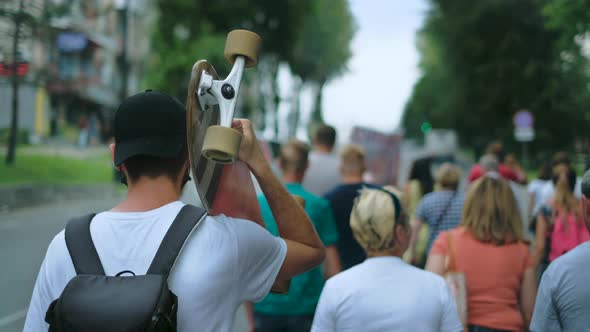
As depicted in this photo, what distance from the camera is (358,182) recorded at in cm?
554

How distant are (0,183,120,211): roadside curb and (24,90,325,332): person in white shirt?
601 inches

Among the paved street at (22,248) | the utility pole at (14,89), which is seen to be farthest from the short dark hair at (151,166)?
the utility pole at (14,89)

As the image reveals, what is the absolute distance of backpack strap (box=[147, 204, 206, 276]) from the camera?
1.88 m

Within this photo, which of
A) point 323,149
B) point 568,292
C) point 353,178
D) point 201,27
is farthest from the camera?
point 201,27

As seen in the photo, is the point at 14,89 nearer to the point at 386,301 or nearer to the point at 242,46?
the point at 386,301

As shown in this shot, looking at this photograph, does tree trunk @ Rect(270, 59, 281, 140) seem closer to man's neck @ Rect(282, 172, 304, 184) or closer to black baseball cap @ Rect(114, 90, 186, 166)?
man's neck @ Rect(282, 172, 304, 184)

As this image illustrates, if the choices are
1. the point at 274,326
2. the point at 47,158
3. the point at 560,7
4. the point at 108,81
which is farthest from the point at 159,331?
the point at 108,81

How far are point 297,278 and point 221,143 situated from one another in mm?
2840

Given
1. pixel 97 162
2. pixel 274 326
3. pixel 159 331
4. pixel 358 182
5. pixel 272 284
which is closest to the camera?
pixel 159 331

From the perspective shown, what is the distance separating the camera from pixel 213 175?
192cm

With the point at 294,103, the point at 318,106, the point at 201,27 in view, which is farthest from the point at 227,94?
the point at 318,106

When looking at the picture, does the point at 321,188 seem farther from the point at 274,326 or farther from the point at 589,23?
the point at 589,23

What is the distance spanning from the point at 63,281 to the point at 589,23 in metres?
14.4

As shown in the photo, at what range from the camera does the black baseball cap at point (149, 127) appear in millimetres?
1973
